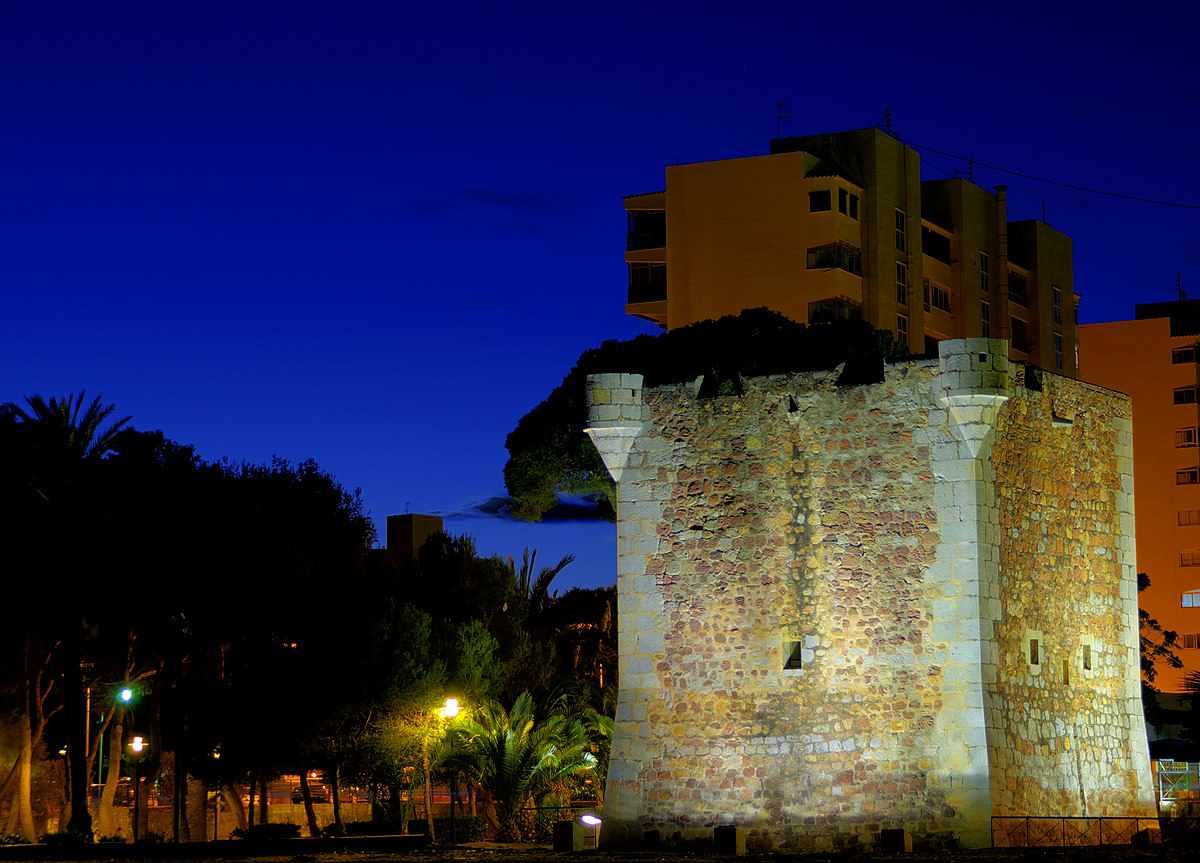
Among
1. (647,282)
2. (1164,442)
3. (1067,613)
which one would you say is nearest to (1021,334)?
(1164,442)

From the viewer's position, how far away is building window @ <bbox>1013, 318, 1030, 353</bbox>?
72.8m

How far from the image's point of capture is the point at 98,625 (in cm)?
3334

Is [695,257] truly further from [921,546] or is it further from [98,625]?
[921,546]

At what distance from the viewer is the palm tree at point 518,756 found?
27094 mm

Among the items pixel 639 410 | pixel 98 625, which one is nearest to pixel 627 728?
pixel 639 410

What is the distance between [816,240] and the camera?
187ft

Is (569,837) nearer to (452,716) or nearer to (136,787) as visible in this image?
(452,716)

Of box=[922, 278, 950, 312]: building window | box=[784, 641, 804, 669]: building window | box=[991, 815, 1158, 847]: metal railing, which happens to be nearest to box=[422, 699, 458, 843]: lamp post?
box=[784, 641, 804, 669]: building window

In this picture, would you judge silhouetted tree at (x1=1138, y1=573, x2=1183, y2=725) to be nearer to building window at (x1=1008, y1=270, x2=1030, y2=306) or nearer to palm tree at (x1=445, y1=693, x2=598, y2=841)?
building window at (x1=1008, y1=270, x2=1030, y2=306)

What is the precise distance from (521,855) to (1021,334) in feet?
181

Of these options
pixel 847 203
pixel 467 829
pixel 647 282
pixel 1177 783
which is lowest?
pixel 467 829

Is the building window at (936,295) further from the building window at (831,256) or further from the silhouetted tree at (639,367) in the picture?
the silhouetted tree at (639,367)

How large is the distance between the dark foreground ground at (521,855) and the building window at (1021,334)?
5306 centimetres

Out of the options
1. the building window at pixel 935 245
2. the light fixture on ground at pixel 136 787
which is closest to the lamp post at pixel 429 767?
the light fixture on ground at pixel 136 787
